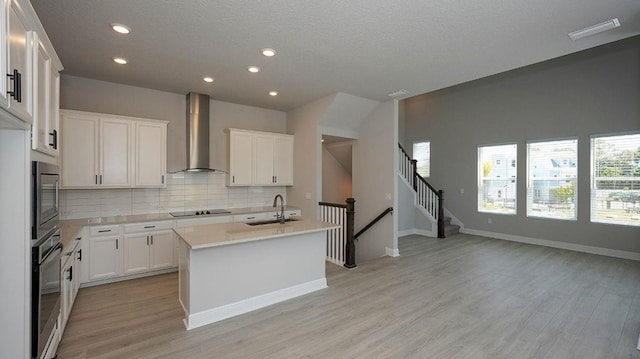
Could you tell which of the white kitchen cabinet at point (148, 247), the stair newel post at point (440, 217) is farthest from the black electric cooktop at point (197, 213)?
the stair newel post at point (440, 217)

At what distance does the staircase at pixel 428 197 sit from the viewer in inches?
290

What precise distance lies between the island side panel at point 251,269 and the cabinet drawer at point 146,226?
1.84 m

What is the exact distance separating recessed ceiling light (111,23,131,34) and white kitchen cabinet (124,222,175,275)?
8.59ft

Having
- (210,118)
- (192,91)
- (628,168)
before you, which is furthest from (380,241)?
(628,168)

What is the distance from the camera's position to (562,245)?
20.2 feet

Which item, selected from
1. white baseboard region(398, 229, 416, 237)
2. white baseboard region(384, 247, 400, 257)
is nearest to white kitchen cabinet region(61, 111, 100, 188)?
white baseboard region(384, 247, 400, 257)

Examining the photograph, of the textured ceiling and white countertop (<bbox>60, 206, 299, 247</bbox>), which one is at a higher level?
the textured ceiling

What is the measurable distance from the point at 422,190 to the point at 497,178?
185 centimetres

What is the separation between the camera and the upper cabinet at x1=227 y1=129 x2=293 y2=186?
5.32m

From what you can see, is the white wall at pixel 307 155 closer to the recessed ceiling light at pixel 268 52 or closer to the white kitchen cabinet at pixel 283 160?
the white kitchen cabinet at pixel 283 160

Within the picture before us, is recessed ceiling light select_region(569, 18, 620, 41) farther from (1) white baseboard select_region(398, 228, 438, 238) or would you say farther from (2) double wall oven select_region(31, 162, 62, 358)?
(1) white baseboard select_region(398, 228, 438, 238)

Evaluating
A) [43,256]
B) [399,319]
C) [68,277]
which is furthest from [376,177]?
[43,256]

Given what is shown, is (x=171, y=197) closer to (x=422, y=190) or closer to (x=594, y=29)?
(x=594, y=29)

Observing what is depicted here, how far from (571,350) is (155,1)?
4.73 m
